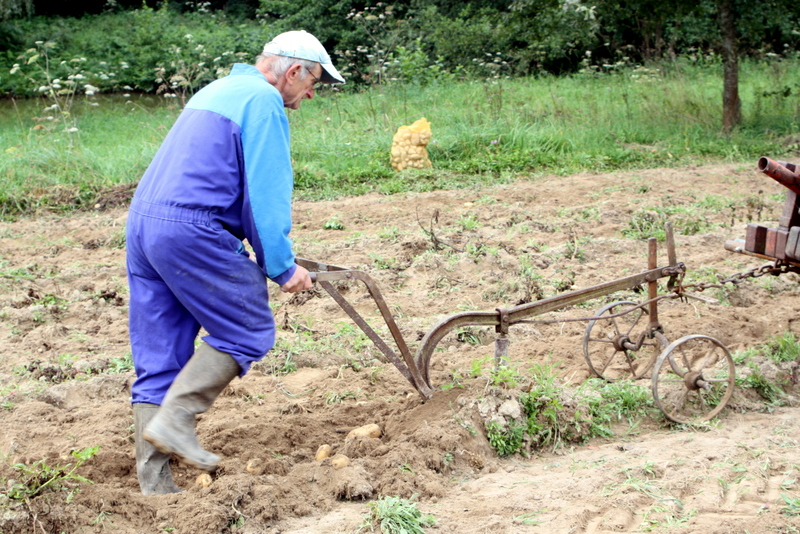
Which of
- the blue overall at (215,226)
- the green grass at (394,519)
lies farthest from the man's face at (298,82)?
the green grass at (394,519)

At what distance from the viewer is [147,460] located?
3.35 metres

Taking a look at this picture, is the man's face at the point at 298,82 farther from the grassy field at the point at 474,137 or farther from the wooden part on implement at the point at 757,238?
the grassy field at the point at 474,137

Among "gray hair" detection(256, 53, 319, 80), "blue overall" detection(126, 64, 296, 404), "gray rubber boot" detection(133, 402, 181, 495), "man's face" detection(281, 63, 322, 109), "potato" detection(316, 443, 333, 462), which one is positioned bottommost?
"potato" detection(316, 443, 333, 462)

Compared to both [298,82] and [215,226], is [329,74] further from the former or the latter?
[215,226]

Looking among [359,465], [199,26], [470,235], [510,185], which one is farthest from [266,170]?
[199,26]

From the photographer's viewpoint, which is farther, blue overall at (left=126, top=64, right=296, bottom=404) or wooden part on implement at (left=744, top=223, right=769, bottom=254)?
wooden part on implement at (left=744, top=223, right=769, bottom=254)

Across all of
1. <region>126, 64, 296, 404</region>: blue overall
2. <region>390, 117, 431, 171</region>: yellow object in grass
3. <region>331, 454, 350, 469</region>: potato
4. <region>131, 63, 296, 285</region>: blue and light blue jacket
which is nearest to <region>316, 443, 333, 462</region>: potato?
<region>331, 454, 350, 469</region>: potato

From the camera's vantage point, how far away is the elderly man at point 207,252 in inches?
122

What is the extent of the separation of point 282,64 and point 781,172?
2.54 m

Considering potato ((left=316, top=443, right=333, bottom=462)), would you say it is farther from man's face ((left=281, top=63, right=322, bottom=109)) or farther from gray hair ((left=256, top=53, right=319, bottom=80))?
gray hair ((left=256, top=53, right=319, bottom=80))

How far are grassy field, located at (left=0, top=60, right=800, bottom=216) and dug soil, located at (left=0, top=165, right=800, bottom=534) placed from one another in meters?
1.77

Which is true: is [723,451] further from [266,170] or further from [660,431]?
[266,170]

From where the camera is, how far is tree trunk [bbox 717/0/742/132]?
11109mm

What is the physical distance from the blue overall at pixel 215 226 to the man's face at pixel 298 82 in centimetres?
20
